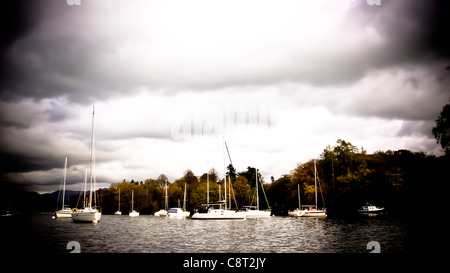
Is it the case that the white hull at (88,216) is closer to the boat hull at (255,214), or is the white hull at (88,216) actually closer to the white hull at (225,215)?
the white hull at (225,215)

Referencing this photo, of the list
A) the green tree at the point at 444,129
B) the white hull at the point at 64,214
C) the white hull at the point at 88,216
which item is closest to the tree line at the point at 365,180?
the green tree at the point at 444,129

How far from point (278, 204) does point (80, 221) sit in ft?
230

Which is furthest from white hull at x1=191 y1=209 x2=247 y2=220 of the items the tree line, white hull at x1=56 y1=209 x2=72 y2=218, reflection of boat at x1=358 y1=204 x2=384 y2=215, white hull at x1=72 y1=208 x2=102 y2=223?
white hull at x1=56 y1=209 x2=72 y2=218

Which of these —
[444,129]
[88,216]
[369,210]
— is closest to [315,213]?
[369,210]

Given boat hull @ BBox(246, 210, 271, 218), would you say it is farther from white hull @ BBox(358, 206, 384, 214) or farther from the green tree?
the green tree

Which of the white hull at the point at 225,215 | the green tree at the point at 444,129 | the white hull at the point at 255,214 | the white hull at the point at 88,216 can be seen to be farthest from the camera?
the white hull at the point at 255,214

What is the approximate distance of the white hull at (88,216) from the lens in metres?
55.1

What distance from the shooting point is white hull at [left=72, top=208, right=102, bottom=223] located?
55.1 meters

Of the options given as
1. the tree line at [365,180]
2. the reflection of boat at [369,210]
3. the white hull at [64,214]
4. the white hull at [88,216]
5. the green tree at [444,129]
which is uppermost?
the green tree at [444,129]

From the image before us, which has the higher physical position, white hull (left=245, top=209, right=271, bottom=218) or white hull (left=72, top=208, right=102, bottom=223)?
white hull (left=72, top=208, right=102, bottom=223)

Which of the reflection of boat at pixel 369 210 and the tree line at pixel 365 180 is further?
the reflection of boat at pixel 369 210

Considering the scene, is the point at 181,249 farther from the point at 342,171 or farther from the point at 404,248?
the point at 342,171
